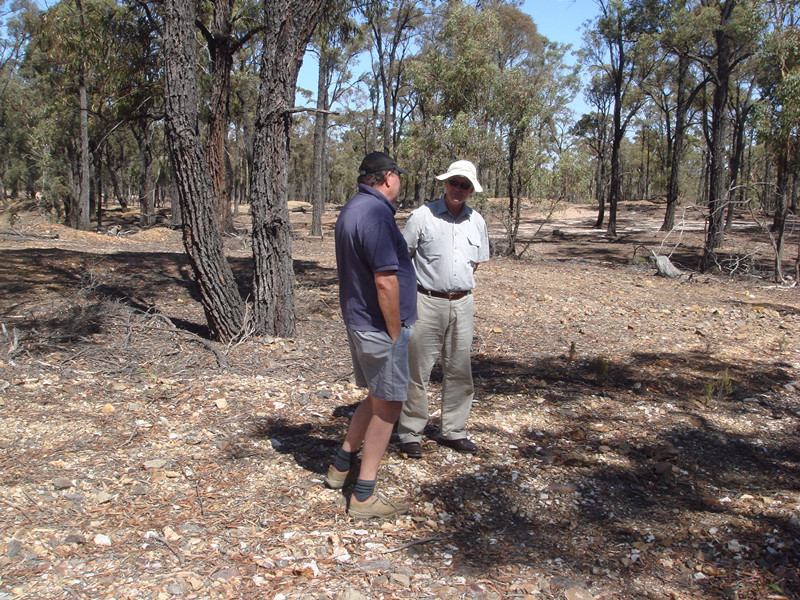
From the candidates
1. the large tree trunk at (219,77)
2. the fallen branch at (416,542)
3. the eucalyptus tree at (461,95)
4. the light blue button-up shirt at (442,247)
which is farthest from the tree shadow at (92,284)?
the eucalyptus tree at (461,95)

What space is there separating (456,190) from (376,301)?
3.83 ft

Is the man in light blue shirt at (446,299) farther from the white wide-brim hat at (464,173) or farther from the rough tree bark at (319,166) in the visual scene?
the rough tree bark at (319,166)

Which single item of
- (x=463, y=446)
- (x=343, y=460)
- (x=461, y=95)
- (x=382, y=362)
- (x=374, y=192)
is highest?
(x=461, y=95)

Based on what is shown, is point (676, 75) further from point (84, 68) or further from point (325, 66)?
point (84, 68)

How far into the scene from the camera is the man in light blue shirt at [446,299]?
3.75 metres

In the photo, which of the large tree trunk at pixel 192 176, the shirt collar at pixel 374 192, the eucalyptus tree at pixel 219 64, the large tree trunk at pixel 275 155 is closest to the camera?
the shirt collar at pixel 374 192

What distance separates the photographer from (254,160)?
5.73 metres

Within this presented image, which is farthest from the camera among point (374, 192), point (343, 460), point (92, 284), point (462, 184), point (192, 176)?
point (92, 284)

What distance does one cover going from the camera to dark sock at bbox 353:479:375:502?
119 inches

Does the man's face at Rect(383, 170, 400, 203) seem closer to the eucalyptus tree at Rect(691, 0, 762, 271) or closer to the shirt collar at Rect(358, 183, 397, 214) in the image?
the shirt collar at Rect(358, 183, 397, 214)

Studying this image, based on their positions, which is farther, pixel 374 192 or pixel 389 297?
pixel 374 192

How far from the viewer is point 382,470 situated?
3.62 m

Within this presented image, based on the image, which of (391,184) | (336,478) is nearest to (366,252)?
(391,184)

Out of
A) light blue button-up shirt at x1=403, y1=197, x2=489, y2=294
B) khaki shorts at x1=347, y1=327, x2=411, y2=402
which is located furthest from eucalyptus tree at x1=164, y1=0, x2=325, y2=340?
khaki shorts at x1=347, y1=327, x2=411, y2=402
